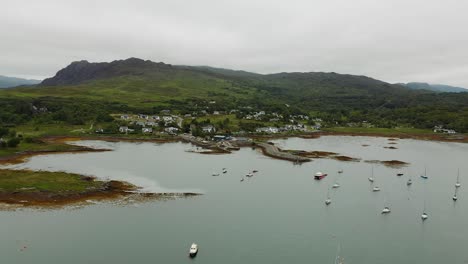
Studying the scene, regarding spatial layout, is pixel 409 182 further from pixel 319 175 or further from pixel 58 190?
pixel 58 190

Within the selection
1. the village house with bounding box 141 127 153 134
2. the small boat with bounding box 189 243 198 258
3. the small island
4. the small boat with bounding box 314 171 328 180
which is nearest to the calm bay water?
the small boat with bounding box 189 243 198 258

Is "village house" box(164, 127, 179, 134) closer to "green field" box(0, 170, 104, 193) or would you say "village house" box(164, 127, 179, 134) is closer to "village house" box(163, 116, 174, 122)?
"village house" box(163, 116, 174, 122)

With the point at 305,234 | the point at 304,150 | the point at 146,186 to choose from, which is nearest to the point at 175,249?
the point at 305,234

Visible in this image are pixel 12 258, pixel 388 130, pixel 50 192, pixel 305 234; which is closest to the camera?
pixel 12 258

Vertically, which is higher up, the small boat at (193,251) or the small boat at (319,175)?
the small boat at (319,175)

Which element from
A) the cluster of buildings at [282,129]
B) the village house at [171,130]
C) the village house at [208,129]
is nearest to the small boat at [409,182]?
the village house at [208,129]

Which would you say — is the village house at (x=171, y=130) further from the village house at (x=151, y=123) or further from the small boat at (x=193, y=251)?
the small boat at (x=193, y=251)

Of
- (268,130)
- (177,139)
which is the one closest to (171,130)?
(177,139)

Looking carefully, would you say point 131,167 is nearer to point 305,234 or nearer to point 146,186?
point 146,186
